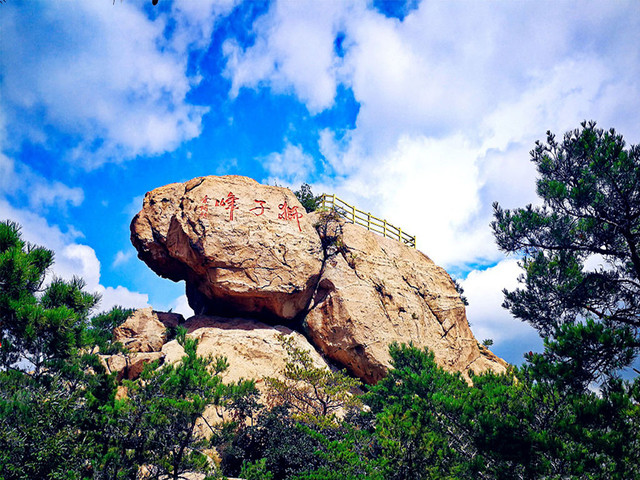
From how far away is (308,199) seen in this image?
2430 centimetres

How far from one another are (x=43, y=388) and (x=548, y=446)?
1076cm

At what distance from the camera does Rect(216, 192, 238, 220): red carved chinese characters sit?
60.5 ft

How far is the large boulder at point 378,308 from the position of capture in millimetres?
17812

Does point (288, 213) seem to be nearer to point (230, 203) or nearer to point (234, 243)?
point (230, 203)

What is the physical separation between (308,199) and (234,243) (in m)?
7.70

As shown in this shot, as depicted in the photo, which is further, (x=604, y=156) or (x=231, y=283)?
(x=231, y=283)

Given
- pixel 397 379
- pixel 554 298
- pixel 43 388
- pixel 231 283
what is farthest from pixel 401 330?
pixel 43 388

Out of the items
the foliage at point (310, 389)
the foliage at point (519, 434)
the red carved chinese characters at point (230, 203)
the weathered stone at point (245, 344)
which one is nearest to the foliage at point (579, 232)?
the foliage at point (519, 434)

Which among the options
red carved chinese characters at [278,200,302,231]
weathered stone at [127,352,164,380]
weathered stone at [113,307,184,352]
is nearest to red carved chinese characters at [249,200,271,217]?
red carved chinese characters at [278,200,302,231]

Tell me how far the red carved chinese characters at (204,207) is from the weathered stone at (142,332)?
545cm

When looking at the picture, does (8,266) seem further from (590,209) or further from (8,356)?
(590,209)

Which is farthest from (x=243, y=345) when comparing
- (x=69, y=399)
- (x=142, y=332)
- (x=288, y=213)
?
(x=69, y=399)

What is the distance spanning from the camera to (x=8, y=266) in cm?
888

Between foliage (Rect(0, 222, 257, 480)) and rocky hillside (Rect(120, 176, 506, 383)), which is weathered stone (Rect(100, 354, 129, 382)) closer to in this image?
rocky hillside (Rect(120, 176, 506, 383))
